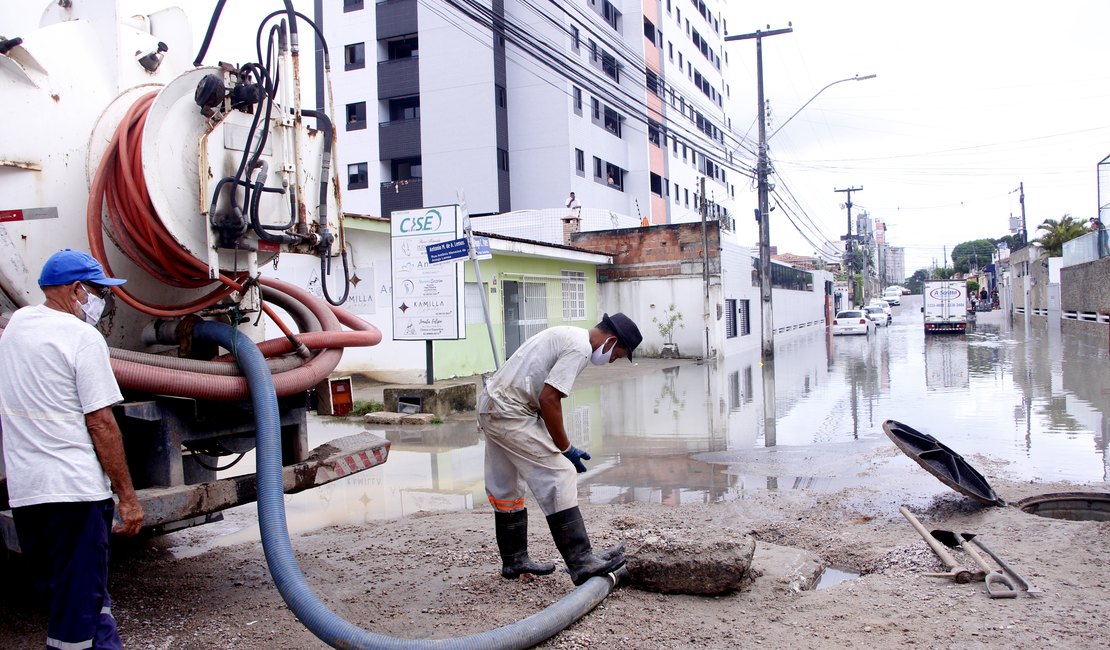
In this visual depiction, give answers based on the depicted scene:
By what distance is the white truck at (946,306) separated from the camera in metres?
34.2

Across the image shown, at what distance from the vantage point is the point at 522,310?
19.5 m

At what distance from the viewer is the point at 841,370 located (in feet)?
66.4

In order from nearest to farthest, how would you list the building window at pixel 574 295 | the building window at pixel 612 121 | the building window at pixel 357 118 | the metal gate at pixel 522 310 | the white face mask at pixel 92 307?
the white face mask at pixel 92 307 → the metal gate at pixel 522 310 → the building window at pixel 574 295 → the building window at pixel 357 118 → the building window at pixel 612 121

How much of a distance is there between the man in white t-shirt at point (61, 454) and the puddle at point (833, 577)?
364 cm

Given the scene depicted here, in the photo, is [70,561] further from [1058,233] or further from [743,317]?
[1058,233]

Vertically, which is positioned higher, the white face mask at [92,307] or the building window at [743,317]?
the white face mask at [92,307]

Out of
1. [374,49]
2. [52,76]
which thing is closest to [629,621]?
[52,76]

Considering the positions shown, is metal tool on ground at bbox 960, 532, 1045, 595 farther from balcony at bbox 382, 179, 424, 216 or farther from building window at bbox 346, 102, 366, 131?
building window at bbox 346, 102, 366, 131

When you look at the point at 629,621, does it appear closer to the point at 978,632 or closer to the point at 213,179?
the point at 978,632

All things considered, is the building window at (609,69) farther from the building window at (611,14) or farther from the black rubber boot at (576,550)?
the black rubber boot at (576,550)

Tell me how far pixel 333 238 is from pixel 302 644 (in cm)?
212

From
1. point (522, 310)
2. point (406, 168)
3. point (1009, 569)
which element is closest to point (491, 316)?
point (522, 310)

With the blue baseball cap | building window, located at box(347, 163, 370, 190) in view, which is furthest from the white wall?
building window, located at box(347, 163, 370, 190)

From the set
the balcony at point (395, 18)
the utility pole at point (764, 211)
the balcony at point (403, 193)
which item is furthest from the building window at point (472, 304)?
the balcony at point (395, 18)
